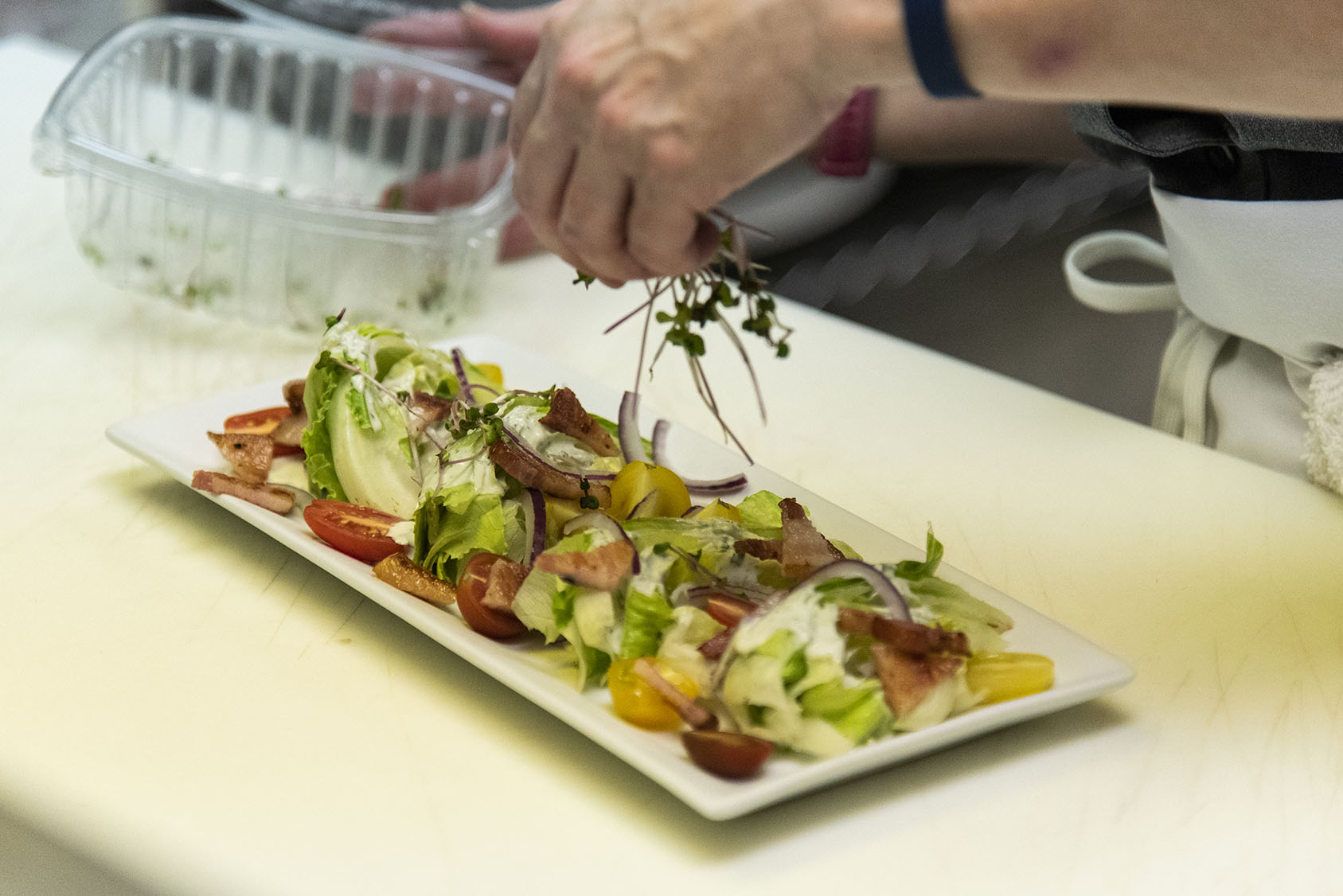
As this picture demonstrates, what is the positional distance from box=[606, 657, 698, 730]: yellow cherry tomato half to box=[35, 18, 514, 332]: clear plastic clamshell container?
727mm

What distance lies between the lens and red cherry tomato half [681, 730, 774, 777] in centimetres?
69

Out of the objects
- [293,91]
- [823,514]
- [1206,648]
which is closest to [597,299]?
[293,91]

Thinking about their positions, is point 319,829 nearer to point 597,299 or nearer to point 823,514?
point 823,514

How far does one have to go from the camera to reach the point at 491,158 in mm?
1618

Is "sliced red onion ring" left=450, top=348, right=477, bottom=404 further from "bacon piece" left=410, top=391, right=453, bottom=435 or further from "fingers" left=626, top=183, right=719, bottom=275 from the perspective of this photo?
"fingers" left=626, top=183, right=719, bottom=275

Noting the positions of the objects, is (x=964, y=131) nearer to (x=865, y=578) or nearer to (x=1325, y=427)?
(x=1325, y=427)

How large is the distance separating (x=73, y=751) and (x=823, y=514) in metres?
0.54

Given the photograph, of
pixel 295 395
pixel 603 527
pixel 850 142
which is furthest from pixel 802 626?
pixel 850 142

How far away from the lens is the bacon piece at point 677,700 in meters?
0.73

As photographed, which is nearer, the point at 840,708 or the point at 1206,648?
the point at 840,708

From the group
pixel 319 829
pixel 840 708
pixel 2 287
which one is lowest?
pixel 2 287

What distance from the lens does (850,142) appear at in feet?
5.76

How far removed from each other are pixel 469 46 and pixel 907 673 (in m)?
1.37

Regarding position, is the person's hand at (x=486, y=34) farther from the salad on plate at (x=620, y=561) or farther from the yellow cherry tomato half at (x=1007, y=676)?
the yellow cherry tomato half at (x=1007, y=676)
